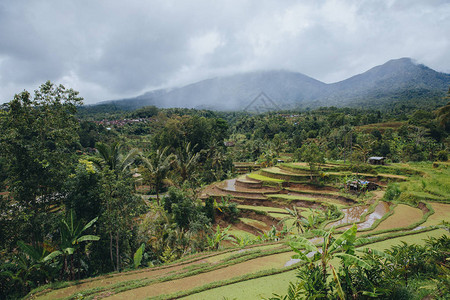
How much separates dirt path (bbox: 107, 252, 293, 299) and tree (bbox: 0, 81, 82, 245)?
427cm


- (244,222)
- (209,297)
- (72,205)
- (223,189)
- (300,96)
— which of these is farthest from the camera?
(300,96)

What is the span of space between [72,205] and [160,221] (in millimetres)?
5448

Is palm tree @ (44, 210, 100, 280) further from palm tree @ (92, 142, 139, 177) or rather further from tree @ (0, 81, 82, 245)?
palm tree @ (92, 142, 139, 177)

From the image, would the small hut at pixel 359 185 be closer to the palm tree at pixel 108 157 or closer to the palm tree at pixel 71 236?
the palm tree at pixel 108 157

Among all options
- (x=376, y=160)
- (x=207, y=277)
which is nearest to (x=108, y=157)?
(x=207, y=277)

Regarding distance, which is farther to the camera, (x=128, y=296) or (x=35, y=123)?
(x=35, y=123)

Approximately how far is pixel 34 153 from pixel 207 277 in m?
6.83

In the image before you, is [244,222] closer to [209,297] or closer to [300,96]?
[209,297]

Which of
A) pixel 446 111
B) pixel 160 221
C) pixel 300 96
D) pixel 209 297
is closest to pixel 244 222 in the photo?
pixel 160 221

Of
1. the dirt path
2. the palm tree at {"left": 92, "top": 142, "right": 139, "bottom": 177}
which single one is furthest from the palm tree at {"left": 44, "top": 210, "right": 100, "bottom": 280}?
the palm tree at {"left": 92, "top": 142, "right": 139, "bottom": 177}

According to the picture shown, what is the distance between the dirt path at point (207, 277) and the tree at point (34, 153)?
427 cm

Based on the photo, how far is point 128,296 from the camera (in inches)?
226

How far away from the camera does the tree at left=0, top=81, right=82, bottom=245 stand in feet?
23.7

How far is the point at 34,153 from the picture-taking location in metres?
7.36
